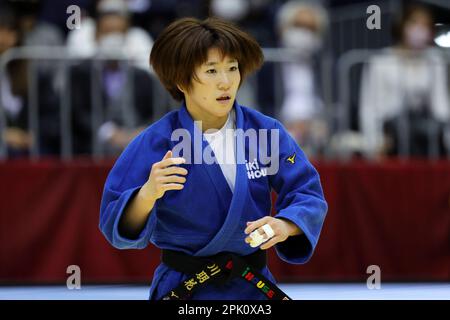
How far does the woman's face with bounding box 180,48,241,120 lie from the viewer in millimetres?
3516

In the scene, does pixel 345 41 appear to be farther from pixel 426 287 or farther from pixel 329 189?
pixel 426 287

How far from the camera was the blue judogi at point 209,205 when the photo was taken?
3.46 meters

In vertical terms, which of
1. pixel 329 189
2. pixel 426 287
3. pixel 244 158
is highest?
pixel 244 158

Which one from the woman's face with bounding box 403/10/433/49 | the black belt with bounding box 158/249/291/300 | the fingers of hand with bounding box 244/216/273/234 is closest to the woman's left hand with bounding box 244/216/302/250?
the fingers of hand with bounding box 244/216/273/234

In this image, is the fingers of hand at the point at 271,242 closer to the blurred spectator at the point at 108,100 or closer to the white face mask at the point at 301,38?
the blurred spectator at the point at 108,100

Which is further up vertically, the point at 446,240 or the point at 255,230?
the point at 255,230

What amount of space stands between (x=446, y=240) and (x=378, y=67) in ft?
5.46

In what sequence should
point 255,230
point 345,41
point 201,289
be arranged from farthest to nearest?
point 345,41
point 201,289
point 255,230

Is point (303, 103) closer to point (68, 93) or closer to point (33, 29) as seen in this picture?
point (68, 93)

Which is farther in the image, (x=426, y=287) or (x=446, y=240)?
(x=446, y=240)

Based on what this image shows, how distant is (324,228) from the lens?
773 centimetres

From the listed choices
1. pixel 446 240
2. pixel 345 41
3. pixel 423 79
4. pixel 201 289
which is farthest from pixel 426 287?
pixel 201 289

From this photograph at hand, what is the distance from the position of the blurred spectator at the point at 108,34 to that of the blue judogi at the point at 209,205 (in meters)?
4.76

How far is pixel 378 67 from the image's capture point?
8.50 metres
